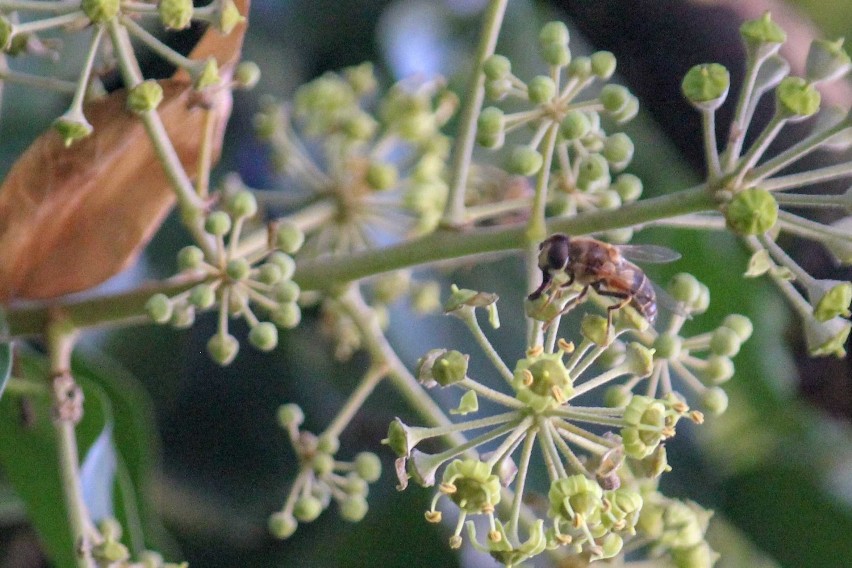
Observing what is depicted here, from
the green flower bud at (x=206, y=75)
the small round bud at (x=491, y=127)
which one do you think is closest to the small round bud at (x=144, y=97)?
the green flower bud at (x=206, y=75)

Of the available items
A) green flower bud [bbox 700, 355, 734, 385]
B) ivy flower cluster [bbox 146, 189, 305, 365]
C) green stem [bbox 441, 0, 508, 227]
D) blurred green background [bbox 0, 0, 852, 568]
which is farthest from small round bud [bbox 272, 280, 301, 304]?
blurred green background [bbox 0, 0, 852, 568]

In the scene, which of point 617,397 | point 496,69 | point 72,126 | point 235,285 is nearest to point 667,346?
point 617,397

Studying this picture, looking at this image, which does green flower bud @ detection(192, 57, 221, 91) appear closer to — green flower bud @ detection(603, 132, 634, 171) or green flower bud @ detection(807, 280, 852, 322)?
green flower bud @ detection(603, 132, 634, 171)

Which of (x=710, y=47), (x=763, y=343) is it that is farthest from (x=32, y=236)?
(x=763, y=343)

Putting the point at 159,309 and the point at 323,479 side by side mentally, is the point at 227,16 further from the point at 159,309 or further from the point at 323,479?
the point at 323,479

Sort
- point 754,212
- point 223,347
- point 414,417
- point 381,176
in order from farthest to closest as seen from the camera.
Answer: point 414,417 → point 381,176 → point 223,347 → point 754,212
